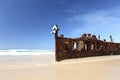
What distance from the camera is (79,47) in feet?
31.5

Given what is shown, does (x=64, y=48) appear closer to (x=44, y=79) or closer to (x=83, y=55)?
(x=83, y=55)

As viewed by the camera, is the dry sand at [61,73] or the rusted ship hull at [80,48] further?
the rusted ship hull at [80,48]

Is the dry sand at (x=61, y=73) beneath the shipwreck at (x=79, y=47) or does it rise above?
beneath

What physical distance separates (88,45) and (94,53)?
3.05 feet

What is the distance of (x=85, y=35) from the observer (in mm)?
11055

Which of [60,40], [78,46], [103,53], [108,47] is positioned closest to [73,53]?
[78,46]

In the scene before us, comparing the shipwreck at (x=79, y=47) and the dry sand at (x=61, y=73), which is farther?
the shipwreck at (x=79, y=47)

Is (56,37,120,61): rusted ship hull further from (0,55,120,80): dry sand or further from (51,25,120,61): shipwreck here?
(0,55,120,80): dry sand

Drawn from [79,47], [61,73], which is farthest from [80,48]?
[61,73]

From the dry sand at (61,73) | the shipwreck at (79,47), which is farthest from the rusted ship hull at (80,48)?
the dry sand at (61,73)

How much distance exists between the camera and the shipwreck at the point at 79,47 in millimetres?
8084

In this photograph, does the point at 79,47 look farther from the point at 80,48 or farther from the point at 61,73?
the point at 61,73

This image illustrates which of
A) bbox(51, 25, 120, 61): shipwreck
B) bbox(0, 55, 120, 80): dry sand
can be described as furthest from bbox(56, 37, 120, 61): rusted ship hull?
bbox(0, 55, 120, 80): dry sand

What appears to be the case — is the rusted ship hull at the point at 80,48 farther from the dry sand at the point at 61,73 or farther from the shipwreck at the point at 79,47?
the dry sand at the point at 61,73
